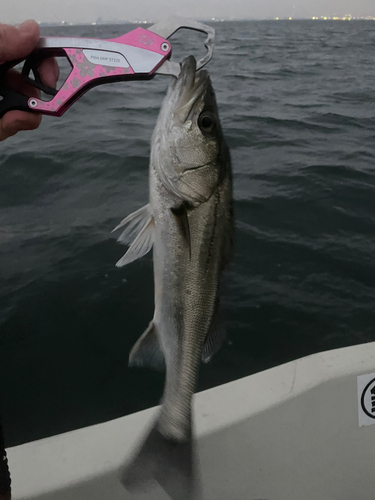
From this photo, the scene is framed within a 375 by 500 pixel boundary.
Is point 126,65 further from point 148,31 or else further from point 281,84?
point 281,84

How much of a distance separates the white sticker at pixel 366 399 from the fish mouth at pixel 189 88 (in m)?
2.02

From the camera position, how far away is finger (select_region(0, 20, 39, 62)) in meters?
1.51

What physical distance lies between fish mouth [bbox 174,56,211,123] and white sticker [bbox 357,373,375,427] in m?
2.02

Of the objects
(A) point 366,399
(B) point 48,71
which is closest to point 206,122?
(B) point 48,71

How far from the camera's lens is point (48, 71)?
1730mm

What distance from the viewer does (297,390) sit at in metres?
2.63

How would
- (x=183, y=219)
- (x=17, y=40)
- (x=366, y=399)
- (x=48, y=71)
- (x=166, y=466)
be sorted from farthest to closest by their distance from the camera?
(x=366, y=399) → (x=166, y=466) → (x=48, y=71) → (x=183, y=219) → (x=17, y=40)

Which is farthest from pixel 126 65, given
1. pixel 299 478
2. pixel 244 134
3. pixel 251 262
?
pixel 244 134

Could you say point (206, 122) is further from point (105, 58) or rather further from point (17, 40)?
point (17, 40)

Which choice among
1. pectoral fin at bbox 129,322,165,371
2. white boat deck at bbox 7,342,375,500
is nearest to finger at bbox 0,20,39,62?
pectoral fin at bbox 129,322,165,371

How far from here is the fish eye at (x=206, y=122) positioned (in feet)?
5.41

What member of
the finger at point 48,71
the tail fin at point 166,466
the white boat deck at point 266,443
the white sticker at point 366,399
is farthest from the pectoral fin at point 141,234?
the white sticker at point 366,399

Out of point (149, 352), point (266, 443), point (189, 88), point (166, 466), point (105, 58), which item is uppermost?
point (105, 58)

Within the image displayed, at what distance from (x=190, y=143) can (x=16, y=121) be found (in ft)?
2.37
